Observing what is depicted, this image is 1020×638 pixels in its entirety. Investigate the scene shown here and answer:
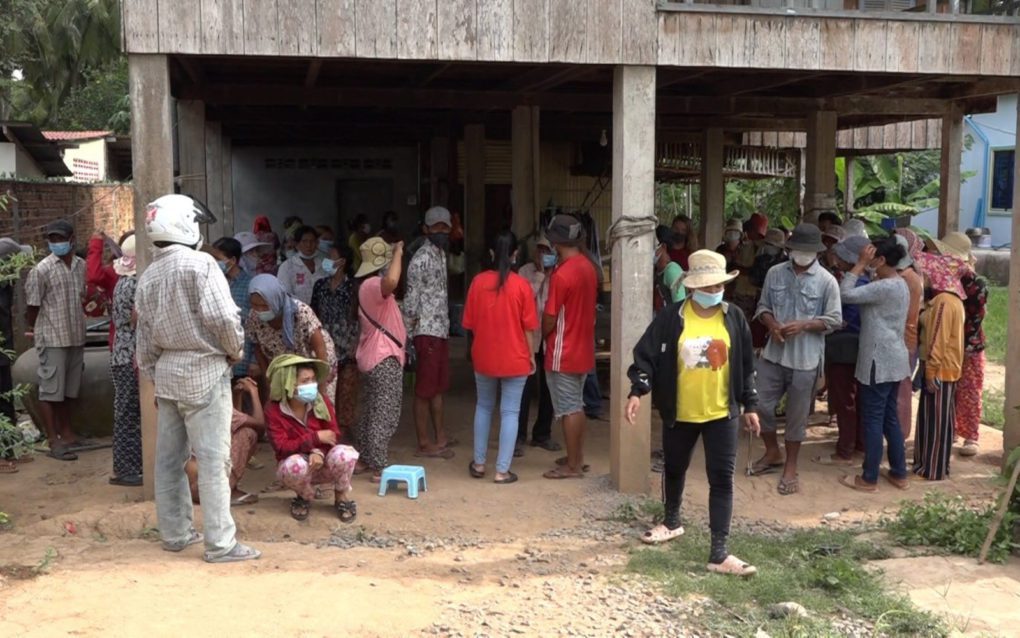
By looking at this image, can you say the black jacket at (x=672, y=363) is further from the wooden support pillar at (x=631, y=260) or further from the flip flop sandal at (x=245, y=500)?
the flip flop sandal at (x=245, y=500)

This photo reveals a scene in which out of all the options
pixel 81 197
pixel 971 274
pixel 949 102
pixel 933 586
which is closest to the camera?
pixel 933 586

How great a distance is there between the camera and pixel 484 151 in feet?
45.6

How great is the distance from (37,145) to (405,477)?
15.3m

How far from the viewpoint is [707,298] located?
18.0ft

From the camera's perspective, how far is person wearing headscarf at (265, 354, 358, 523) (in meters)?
6.04

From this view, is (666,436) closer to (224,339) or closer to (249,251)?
(224,339)

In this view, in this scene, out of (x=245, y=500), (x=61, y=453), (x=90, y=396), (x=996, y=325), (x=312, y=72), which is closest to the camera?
(x=245, y=500)

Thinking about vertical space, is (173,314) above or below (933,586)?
above

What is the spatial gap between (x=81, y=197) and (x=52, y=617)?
1184 cm

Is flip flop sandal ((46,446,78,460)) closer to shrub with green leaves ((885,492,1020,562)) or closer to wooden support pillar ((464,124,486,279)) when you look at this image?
shrub with green leaves ((885,492,1020,562))

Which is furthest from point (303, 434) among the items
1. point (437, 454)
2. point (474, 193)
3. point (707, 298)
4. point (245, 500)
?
point (474, 193)

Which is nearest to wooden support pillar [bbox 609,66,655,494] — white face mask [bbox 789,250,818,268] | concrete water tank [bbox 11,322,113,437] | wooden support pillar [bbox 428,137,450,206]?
white face mask [bbox 789,250,818,268]

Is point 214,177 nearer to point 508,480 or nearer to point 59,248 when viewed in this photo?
point 59,248

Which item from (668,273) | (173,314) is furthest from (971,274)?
(173,314)
